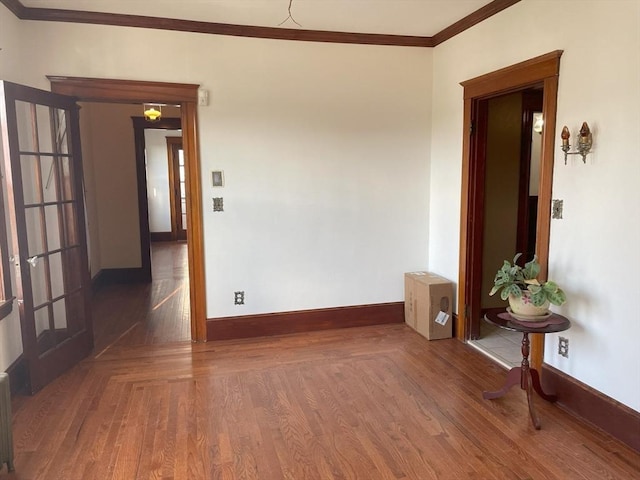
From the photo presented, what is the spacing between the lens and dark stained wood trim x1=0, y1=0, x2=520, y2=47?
347 centimetres

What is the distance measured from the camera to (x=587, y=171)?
2.73 meters

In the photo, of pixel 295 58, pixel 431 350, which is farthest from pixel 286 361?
pixel 295 58

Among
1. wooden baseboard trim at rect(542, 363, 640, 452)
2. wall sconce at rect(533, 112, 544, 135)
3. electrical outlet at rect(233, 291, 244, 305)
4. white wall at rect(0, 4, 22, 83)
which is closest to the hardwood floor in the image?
wooden baseboard trim at rect(542, 363, 640, 452)

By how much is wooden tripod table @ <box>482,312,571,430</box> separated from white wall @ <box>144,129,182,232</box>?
942 centimetres

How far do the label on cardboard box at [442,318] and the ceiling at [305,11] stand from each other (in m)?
2.44

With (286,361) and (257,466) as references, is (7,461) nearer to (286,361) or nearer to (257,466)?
(257,466)

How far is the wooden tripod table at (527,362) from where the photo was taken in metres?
Result: 2.66

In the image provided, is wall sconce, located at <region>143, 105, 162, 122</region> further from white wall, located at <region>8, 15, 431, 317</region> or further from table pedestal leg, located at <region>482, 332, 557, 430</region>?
table pedestal leg, located at <region>482, 332, 557, 430</region>

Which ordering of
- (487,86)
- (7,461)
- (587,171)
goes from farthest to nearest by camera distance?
(487,86) < (587,171) < (7,461)

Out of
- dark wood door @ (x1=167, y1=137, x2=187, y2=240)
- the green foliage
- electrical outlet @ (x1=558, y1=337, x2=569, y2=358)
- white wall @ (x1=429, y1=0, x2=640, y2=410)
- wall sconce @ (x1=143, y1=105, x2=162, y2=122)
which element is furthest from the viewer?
dark wood door @ (x1=167, y1=137, x2=187, y2=240)

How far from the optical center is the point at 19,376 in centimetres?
323

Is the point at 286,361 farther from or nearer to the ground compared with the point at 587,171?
nearer to the ground

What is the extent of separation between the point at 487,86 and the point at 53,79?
329cm

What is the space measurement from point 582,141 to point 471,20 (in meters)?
1.57
